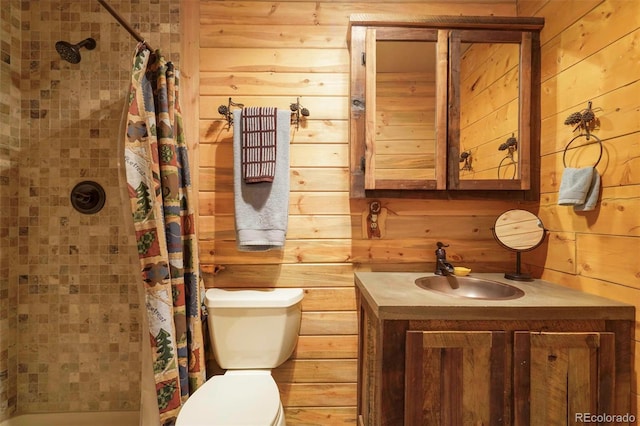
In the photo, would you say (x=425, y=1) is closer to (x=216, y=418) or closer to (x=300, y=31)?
(x=300, y=31)

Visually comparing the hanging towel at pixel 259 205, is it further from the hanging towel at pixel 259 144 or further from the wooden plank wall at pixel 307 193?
the wooden plank wall at pixel 307 193

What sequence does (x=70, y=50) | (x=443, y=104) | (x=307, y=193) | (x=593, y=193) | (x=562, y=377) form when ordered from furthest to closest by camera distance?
(x=307, y=193), (x=443, y=104), (x=70, y=50), (x=593, y=193), (x=562, y=377)

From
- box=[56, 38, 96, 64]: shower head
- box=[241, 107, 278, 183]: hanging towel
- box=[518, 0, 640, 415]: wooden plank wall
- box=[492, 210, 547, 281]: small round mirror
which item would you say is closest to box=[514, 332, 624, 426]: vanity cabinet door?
box=[518, 0, 640, 415]: wooden plank wall

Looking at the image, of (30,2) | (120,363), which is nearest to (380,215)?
(120,363)

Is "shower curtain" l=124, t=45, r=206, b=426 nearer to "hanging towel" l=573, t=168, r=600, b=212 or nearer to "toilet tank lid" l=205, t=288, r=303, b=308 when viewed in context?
"toilet tank lid" l=205, t=288, r=303, b=308

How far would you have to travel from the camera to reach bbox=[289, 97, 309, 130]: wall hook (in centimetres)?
151

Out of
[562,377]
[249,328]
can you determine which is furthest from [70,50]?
[562,377]

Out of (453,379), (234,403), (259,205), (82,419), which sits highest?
(259,205)

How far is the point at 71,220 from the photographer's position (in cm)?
155

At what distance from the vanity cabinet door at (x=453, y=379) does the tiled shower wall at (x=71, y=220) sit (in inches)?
53.8

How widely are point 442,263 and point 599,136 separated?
0.77 m

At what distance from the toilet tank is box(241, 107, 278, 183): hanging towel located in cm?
57

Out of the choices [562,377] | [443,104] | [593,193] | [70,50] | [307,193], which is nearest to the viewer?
[562,377]

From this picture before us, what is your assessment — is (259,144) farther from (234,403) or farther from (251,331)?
(234,403)
